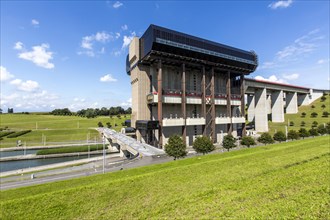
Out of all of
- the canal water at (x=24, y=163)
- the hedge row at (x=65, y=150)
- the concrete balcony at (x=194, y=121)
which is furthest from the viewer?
the hedge row at (x=65, y=150)

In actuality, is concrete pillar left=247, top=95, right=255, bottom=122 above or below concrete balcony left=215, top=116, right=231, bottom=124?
above

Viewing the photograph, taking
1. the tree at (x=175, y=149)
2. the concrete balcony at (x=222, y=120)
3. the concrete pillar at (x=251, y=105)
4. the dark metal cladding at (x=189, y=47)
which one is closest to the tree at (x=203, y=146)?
the tree at (x=175, y=149)

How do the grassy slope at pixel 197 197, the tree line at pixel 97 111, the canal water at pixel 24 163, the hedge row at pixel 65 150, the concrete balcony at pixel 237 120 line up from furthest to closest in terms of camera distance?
the tree line at pixel 97 111 < the concrete balcony at pixel 237 120 < the hedge row at pixel 65 150 < the canal water at pixel 24 163 < the grassy slope at pixel 197 197

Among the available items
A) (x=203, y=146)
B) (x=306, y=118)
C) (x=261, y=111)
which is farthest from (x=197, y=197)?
(x=306, y=118)

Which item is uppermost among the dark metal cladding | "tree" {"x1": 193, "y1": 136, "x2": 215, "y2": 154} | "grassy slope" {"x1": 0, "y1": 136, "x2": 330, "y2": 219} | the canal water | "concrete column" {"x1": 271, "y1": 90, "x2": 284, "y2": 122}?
the dark metal cladding

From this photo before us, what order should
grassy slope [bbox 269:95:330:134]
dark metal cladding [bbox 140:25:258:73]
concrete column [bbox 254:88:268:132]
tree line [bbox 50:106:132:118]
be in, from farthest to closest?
tree line [bbox 50:106:132:118] < grassy slope [bbox 269:95:330:134] < concrete column [bbox 254:88:268:132] < dark metal cladding [bbox 140:25:258:73]

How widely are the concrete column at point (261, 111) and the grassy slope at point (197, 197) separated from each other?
208ft

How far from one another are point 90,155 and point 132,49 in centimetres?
3630

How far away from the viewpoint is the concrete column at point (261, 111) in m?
69.1

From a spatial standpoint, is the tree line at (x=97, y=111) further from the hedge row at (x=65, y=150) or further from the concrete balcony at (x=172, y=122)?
the concrete balcony at (x=172, y=122)

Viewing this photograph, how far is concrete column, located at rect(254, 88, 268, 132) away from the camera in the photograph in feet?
227

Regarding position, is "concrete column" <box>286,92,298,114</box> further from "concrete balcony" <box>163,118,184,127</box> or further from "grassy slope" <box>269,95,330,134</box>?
"concrete balcony" <box>163,118,184,127</box>

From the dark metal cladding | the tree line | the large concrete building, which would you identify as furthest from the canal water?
the tree line

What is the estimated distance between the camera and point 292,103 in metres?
90.3
